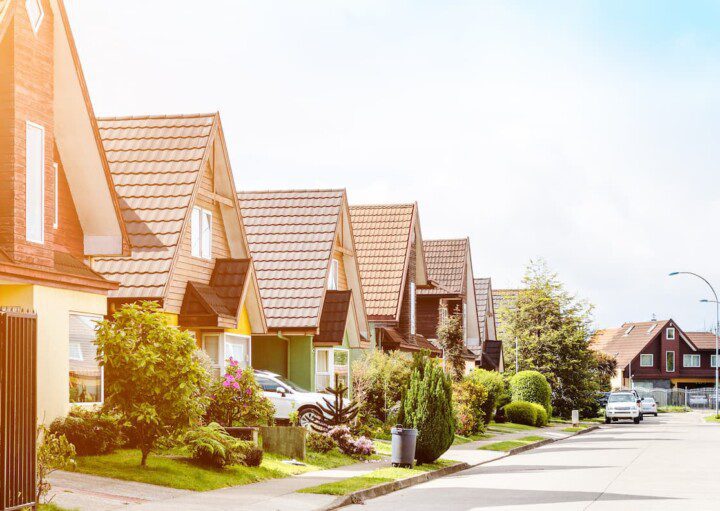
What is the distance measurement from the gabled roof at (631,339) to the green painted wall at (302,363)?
259 ft

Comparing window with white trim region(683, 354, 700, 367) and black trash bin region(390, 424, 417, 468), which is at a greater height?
black trash bin region(390, 424, 417, 468)

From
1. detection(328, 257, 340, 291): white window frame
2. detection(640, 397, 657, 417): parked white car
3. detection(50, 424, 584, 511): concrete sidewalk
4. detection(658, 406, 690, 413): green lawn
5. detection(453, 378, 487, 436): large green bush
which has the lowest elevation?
detection(658, 406, 690, 413): green lawn

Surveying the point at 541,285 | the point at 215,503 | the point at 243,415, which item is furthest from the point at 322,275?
the point at 541,285

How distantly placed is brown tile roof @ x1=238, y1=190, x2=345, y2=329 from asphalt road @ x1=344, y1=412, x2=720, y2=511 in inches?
323

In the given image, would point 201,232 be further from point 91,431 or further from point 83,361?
point 91,431

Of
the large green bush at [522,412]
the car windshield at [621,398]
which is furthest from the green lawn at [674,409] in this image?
the large green bush at [522,412]

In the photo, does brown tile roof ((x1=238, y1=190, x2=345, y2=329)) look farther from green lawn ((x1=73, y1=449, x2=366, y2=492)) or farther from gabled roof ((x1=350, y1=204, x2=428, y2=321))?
green lawn ((x1=73, y1=449, x2=366, y2=492))

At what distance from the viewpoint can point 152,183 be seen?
86.5 ft

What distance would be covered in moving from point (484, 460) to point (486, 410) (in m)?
16.2

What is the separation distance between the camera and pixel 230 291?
2823cm

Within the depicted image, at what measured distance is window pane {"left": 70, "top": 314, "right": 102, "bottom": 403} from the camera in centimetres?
2002

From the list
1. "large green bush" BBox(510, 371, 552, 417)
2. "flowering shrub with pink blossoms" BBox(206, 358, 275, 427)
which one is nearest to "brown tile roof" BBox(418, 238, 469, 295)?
"large green bush" BBox(510, 371, 552, 417)

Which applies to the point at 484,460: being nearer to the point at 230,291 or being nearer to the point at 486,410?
the point at 230,291

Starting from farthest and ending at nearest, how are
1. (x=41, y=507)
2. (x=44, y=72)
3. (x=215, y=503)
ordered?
(x=44, y=72)
(x=215, y=503)
(x=41, y=507)
